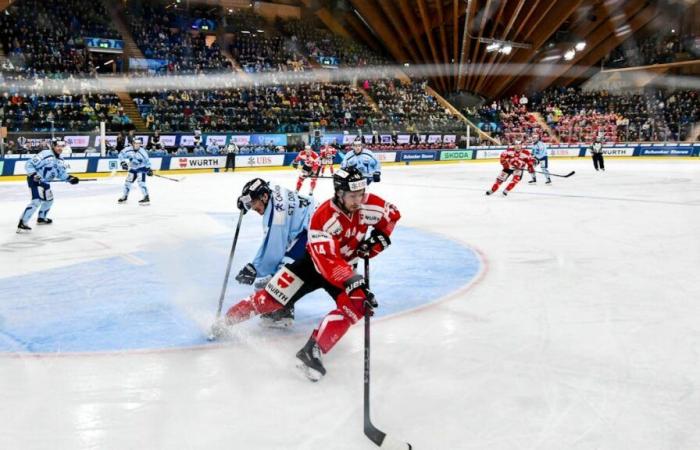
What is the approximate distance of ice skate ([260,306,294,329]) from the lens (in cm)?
479

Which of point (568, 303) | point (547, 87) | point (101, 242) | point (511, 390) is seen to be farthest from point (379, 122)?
point (511, 390)

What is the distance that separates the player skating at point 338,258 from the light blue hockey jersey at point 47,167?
22.3 ft

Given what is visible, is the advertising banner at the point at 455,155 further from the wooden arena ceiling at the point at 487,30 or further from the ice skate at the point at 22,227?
the ice skate at the point at 22,227

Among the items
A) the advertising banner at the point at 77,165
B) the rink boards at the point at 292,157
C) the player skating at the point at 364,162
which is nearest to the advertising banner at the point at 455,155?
the rink boards at the point at 292,157

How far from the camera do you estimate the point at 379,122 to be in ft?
95.6

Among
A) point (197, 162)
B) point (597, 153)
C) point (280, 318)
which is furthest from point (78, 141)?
point (597, 153)

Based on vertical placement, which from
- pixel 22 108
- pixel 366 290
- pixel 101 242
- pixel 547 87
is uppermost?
pixel 547 87

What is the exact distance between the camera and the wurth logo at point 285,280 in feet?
13.6

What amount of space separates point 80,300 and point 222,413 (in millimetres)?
2900

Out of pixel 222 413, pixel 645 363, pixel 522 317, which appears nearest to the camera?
pixel 222 413

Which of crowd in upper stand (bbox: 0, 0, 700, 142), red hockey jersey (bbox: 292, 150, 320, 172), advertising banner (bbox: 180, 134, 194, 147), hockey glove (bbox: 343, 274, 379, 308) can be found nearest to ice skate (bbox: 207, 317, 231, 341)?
hockey glove (bbox: 343, 274, 379, 308)

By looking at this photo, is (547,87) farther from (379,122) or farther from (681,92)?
(379,122)

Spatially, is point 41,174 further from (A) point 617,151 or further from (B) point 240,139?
(A) point 617,151

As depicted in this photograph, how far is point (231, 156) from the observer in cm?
2314
